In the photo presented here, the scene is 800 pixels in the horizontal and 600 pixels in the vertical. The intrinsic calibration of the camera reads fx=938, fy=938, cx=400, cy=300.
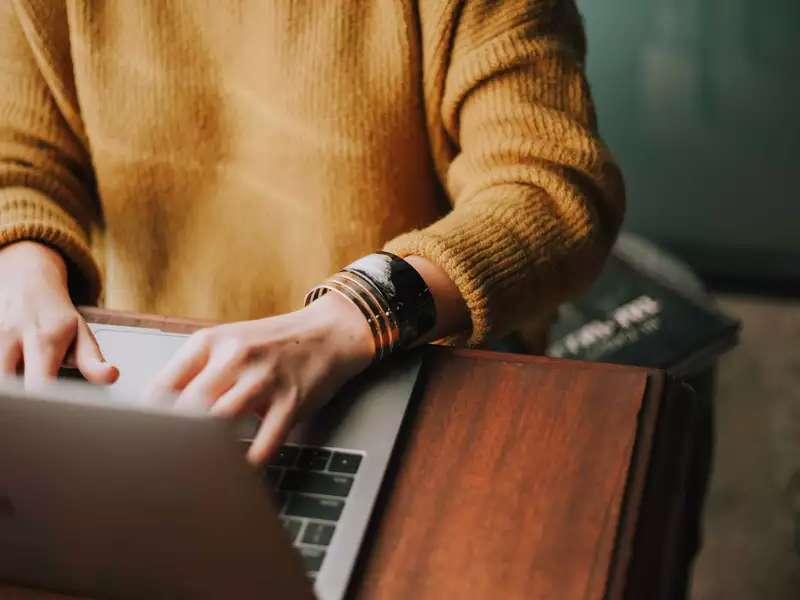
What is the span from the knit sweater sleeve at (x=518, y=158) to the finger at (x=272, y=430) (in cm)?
17

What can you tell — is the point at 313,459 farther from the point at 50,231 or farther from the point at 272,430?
the point at 50,231

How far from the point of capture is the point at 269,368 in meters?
0.60

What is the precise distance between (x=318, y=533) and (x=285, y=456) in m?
0.07

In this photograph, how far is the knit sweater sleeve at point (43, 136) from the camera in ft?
2.64

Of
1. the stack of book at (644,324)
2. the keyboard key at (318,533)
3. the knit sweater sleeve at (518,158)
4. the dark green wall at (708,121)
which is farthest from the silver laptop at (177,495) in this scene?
the dark green wall at (708,121)

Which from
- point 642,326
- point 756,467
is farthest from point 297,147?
point 756,467

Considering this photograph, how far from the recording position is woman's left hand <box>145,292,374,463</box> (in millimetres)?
582

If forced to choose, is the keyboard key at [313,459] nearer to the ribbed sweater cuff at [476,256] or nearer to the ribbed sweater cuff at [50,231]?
the ribbed sweater cuff at [476,256]

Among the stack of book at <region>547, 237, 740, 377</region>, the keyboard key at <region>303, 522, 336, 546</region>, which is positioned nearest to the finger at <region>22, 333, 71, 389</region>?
the keyboard key at <region>303, 522, 336, 546</region>

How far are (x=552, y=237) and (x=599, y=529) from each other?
279mm

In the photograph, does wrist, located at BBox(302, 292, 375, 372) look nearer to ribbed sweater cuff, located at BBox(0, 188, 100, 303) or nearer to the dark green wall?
ribbed sweater cuff, located at BBox(0, 188, 100, 303)

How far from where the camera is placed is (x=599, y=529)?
52cm

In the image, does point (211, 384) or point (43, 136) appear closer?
point (211, 384)

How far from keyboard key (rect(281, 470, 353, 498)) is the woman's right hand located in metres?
0.15
